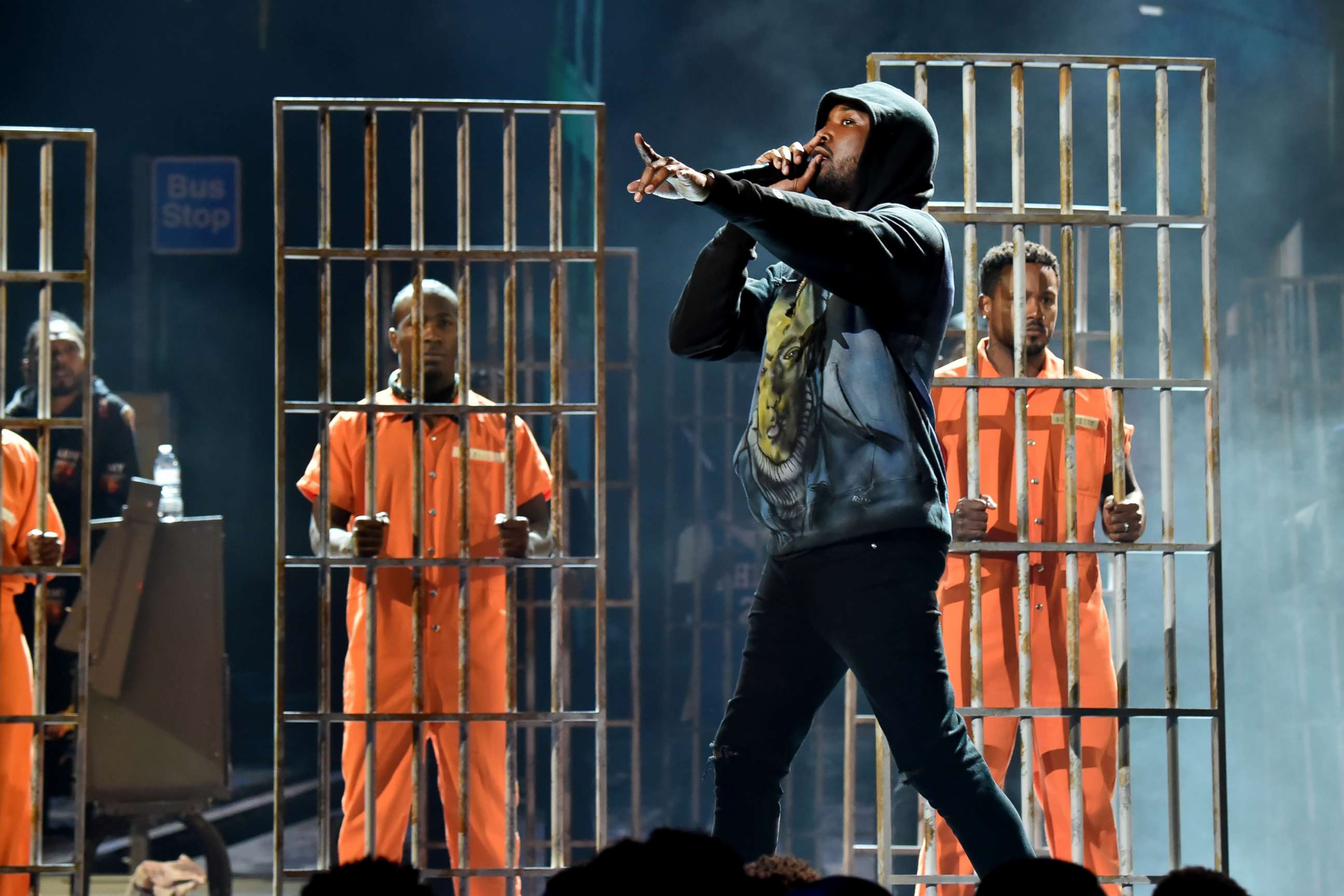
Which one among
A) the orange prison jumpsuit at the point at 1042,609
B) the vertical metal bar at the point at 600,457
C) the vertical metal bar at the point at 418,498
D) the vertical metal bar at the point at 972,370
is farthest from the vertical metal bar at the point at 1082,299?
the vertical metal bar at the point at 418,498

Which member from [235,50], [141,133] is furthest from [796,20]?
[141,133]

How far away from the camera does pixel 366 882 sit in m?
1.84

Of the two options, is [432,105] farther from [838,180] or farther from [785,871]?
[785,871]

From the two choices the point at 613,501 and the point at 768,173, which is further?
the point at 613,501

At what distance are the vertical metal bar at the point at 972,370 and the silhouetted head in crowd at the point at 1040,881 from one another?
6.22 ft

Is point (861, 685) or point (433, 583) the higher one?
point (433, 583)

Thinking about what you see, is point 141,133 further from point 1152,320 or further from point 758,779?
point 758,779

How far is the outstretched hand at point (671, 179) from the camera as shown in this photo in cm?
263

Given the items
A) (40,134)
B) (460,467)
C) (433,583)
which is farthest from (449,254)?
(40,134)

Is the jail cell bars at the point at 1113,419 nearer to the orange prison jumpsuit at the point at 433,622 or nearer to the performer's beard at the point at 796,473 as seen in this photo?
the performer's beard at the point at 796,473

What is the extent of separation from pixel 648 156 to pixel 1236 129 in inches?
180

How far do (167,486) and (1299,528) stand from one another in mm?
4506

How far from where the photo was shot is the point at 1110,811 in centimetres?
412

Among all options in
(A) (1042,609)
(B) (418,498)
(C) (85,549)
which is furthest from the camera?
(A) (1042,609)
